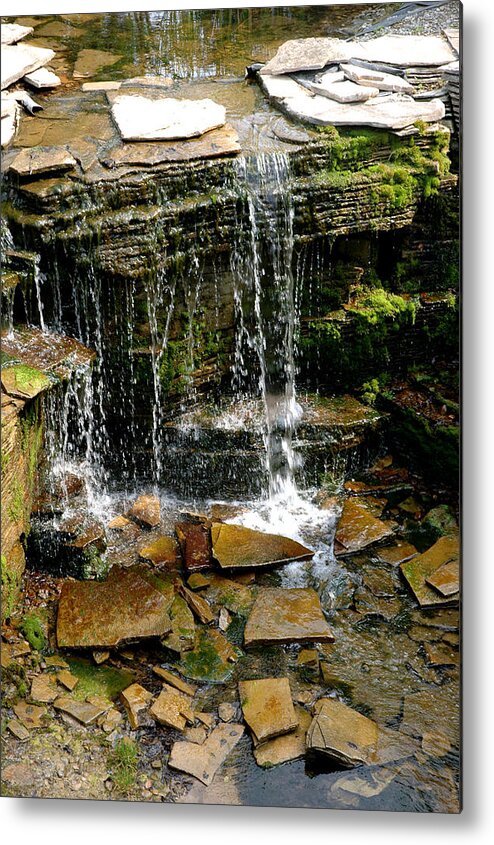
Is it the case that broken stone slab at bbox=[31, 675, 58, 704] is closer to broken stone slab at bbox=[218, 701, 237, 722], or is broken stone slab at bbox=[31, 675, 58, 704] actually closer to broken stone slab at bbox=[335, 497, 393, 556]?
broken stone slab at bbox=[218, 701, 237, 722]

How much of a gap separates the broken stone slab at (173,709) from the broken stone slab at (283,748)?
323 mm

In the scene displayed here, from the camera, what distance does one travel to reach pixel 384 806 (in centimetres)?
338

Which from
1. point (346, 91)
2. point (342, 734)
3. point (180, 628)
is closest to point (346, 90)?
point (346, 91)

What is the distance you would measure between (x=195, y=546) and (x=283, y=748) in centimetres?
114

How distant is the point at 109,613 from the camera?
13.0 feet

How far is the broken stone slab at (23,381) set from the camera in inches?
148

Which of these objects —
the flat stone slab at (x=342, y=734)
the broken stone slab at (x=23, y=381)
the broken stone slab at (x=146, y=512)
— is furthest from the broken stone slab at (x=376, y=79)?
the flat stone slab at (x=342, y=734)

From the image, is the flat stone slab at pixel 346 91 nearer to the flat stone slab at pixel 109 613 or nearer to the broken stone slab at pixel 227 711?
the flat stone slab at pixel 109 613

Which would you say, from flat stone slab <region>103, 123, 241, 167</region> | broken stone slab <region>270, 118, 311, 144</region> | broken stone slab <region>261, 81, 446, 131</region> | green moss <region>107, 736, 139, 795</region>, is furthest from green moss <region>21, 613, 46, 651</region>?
broken stone slab <region>261, 81, 446, 131</region>

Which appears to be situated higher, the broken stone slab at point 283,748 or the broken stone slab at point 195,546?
the broken stone slab at point 195,546

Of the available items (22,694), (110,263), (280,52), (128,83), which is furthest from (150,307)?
(22,694)

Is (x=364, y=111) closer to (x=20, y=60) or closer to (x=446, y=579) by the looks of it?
(x=20, y=60)

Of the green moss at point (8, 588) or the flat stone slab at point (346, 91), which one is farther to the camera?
the flat stone slab at point (346, 91)

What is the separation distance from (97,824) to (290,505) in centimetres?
188
